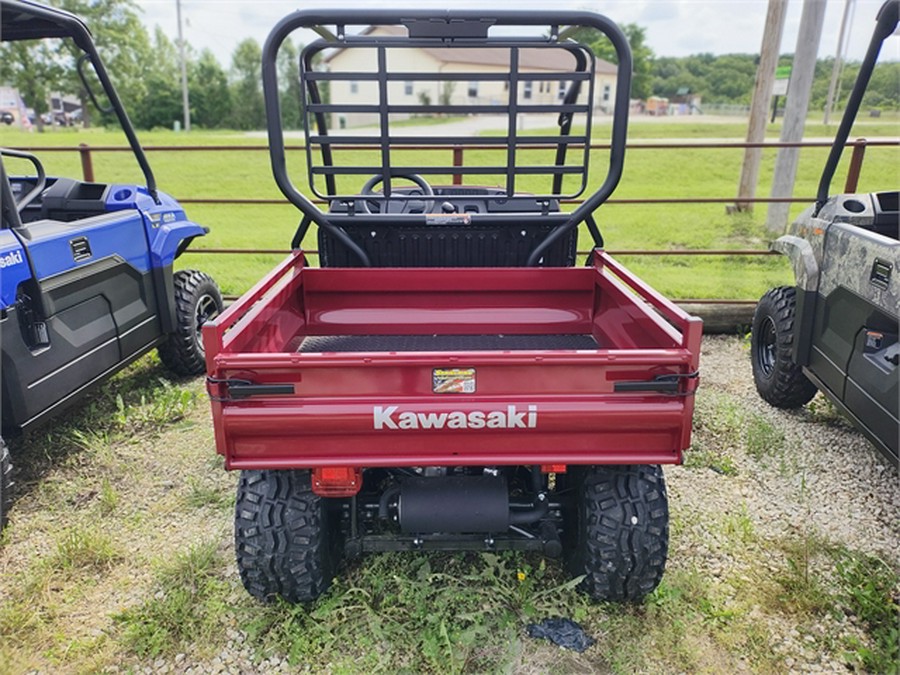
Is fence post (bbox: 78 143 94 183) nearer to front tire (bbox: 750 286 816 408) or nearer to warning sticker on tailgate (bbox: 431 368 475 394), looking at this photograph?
warning sticker on tailgate (bbox: 431 368 475 394)

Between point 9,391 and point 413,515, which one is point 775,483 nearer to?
point 413,515

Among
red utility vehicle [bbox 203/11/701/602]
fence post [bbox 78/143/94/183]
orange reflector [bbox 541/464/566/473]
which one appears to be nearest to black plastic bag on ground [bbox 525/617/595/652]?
red utility vehicle [bbox 203/11/701/602]

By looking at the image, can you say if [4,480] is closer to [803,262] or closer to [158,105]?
[803,262]

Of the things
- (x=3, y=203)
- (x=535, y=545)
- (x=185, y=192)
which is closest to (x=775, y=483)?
(x=535, y=545)

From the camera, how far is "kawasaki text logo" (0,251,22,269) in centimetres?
280

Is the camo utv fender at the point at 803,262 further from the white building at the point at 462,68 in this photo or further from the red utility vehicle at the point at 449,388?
the white building at the point at 462,68

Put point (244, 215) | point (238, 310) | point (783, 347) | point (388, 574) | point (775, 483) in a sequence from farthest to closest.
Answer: point (244, 215) → point (783, 347) → point (775, 483) → point (388, 574) → point (238, 310)

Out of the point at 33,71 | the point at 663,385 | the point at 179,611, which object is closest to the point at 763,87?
the point at 663,385

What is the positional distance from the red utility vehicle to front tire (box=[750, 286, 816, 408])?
55.7 inches

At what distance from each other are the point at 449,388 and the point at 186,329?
285 cm

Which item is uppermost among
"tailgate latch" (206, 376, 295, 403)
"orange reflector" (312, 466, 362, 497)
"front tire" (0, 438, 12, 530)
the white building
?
the white building

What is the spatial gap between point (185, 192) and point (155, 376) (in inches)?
453

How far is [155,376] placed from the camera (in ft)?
14.8

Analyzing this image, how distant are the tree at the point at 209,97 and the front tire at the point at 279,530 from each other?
49583mm
